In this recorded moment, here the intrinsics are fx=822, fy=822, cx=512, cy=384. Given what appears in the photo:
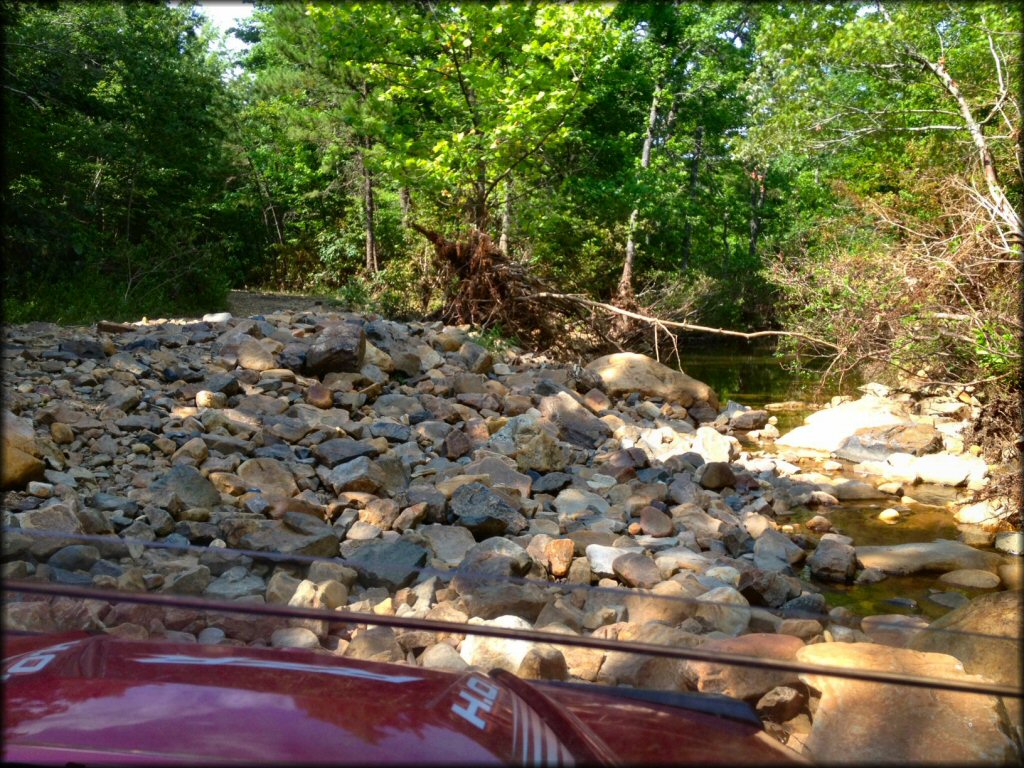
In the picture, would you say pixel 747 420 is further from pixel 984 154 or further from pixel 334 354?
pixel 334 354

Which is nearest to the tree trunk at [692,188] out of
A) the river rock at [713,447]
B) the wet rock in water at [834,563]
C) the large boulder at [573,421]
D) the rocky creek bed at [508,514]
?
the rocky creek bed at [508,514]

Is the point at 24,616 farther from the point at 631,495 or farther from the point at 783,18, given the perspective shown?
the point at 783,18

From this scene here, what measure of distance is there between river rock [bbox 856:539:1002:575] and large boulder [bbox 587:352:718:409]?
196 inches

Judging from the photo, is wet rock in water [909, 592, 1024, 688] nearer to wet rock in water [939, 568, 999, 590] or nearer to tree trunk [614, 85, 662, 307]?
wet rock in water [939, 568, 999, 590]

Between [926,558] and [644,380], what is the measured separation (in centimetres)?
544

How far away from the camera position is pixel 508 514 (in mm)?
5500

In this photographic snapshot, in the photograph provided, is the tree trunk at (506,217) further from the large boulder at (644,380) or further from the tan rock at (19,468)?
the tan rock at (19,468)

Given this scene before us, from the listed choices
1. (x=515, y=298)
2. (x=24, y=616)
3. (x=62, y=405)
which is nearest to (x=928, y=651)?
(x=24, y=616)

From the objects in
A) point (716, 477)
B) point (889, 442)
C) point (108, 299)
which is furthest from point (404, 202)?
point (716, 477)

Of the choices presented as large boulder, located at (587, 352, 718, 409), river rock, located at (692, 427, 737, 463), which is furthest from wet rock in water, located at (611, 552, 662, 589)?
large boulder, located at (587, 352, 718, 409)

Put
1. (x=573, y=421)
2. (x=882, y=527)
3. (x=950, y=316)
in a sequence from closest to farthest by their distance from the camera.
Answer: (x=882, y=527)
(x=950, y=316)
(x=573, y=421)

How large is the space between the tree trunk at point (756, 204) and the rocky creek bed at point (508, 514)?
18.3 meters

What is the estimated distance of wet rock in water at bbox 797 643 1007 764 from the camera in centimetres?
118

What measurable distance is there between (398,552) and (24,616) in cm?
284
